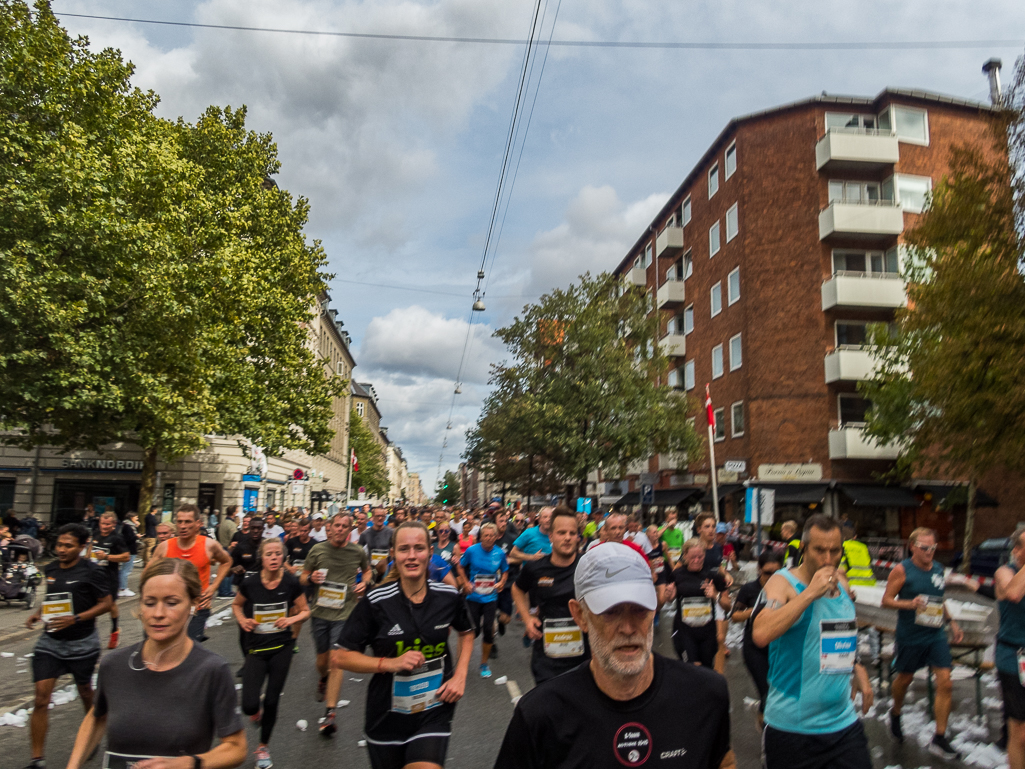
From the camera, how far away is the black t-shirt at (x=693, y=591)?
786 centimetres

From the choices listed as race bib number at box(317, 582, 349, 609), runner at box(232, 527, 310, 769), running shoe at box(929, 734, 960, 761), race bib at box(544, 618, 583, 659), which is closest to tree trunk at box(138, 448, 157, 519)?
race bib number at box(317, 582, 349, 609)

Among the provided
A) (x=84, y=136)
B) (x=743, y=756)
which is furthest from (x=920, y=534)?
(x=84, y=136)

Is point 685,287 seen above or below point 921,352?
above

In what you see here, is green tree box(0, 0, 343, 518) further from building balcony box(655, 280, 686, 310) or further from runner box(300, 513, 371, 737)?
building balcony box(655, 280, 686, 310)

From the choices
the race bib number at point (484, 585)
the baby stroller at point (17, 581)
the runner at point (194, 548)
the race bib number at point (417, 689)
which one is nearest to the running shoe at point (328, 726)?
the runner at point (194, 548)

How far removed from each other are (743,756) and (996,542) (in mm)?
18457

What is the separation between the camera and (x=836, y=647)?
4137 mm

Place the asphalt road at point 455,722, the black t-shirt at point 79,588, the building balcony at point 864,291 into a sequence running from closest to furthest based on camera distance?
the black t-shirt at point 79,588, the asphalt road at point 455,722, the building balcony at point 864,291

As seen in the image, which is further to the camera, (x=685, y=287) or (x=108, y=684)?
(x=685, y=287)

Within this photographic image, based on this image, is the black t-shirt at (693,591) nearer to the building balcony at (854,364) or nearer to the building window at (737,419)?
the building balcony at (854,364)

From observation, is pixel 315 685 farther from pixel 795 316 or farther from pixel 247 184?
pixel 795 316

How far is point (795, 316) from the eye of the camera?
33.2 meters

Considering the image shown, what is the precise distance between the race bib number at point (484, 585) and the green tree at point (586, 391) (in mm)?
26479

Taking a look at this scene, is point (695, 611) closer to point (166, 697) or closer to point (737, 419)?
point (166, 697)
